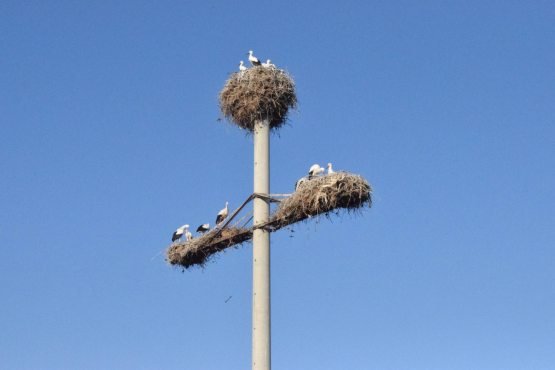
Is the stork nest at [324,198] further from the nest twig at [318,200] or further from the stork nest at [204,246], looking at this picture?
the stork nest at [204,246]

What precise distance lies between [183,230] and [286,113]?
2.39 m

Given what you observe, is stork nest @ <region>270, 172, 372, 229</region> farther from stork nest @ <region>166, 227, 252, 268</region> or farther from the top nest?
the top nest

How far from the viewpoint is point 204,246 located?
1353 centimetres

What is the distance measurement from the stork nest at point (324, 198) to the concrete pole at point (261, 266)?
0.26 meters

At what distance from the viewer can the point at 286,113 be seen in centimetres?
1436

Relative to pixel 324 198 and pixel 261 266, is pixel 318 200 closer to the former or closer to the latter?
pixel 324 198

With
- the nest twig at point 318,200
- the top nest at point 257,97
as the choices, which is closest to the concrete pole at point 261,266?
the nest twig at point 318,200

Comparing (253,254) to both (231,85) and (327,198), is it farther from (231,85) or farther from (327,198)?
(231,85)

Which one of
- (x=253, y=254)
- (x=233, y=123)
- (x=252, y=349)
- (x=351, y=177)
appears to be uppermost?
(x=233, y=123)

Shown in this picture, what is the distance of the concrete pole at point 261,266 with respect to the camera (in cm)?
1207

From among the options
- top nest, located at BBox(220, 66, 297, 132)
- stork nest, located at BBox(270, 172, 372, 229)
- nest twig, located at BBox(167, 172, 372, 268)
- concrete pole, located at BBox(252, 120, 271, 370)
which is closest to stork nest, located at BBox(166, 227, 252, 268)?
nest twig, located at BBox(167, 172, 372, 268)

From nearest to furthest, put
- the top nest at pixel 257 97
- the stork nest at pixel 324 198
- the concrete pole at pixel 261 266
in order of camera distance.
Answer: the concrete pole at pixel 261 266 → the stork nest at pixel 324 198 → the top nest at pixel 257 97

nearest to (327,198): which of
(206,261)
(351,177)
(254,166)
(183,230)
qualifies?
(351,177)

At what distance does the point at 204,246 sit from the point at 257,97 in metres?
2.18
